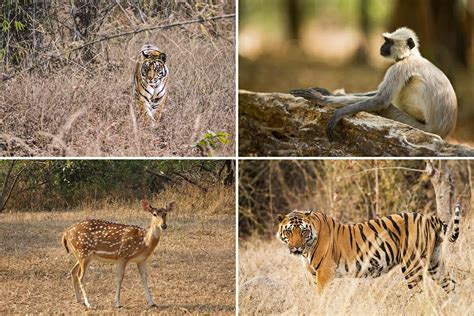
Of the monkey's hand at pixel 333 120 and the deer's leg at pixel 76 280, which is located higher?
the monkey's hand at pixel 333 120

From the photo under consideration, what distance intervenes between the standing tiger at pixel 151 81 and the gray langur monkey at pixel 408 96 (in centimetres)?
106

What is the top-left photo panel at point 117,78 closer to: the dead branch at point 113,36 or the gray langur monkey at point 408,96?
the dead branch at point 113,36

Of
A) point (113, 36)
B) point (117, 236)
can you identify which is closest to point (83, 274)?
point (117, 236)

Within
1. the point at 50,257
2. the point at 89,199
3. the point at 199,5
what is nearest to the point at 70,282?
the point at 50,257

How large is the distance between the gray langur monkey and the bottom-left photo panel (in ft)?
Result: 3.51

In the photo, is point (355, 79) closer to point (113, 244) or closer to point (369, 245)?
point (369, 245)

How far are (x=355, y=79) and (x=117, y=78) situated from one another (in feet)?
25.8

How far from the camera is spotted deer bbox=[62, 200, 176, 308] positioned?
5.84 meters

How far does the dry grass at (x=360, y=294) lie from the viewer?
228 inches

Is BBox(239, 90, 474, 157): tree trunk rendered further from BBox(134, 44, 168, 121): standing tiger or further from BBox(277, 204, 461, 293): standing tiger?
BBox(134, 44, 168, 121): standing tiger

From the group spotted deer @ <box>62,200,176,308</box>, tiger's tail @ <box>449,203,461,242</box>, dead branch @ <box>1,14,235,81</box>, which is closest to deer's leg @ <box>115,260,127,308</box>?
spotted deer @ <box>62,200,176,308</box>

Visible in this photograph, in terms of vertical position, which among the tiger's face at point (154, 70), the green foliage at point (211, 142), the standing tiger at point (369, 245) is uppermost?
the tiger's face at point (154, 70)

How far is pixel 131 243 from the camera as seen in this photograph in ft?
19.4

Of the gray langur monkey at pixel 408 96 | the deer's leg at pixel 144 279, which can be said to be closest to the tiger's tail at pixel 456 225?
the gray langur monkey at pixel 408 96
